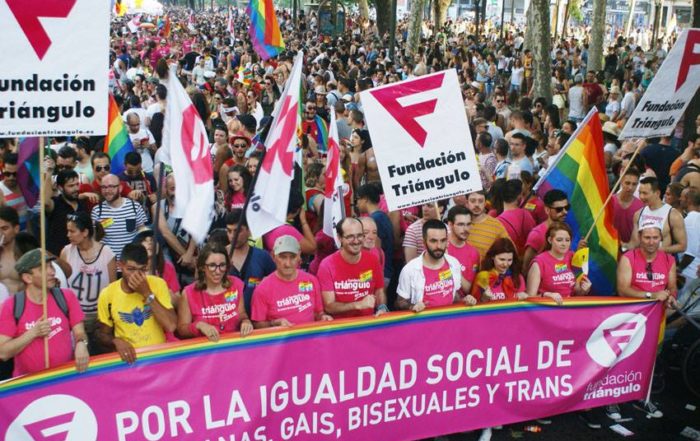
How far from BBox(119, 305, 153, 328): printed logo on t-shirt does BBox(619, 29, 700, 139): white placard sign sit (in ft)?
13.5

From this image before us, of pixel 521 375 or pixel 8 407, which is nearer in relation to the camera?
pixel 8 407

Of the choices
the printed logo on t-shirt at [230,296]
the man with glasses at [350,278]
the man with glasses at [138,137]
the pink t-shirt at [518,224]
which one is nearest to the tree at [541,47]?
the man with glasses at [138,137]

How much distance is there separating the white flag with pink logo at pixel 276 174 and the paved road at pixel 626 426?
2.08 metres

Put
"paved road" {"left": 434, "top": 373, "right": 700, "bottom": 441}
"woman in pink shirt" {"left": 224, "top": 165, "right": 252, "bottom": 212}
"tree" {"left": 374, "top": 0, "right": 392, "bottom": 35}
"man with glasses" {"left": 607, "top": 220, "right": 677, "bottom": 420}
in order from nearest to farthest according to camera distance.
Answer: "paved road" {"left": 434, "top": 373, "right": 700, "bottom": 441} < "man with glasses" {"left": 607, "top": 220, "right": 677, "bottom": 420} < "woman in pink shirt" {"left": 224, "top": 165, "right": 252, "bottom": 212} < "tree" {"left": 374, "top": 0, "right": 392, "bottom": 35}

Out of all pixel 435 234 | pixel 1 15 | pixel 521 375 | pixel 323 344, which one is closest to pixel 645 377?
pixel 521 375

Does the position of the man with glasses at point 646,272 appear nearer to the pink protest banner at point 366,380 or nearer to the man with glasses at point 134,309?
the pink protest banner at point 366,380

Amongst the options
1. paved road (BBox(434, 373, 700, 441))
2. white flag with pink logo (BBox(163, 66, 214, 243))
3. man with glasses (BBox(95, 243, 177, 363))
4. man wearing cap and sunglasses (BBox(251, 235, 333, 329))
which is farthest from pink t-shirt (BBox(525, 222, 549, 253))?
man with glasses (BBox(95, 243, 177, 363))

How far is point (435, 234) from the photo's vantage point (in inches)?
235

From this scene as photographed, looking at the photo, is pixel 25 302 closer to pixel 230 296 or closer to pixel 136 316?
pixel 136 316

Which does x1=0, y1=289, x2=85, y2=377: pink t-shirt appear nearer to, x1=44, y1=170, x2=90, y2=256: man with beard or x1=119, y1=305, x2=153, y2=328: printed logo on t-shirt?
x1=119, y1=305, x2=153, y2=328: printed logo on t-shirt

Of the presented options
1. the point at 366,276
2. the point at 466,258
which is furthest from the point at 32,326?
the point at 466,258

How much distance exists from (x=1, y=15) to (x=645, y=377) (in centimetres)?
507

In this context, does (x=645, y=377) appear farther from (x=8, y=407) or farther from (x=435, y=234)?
(x=8, y=407)

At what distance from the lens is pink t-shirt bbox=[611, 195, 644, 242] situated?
26.4 ft
